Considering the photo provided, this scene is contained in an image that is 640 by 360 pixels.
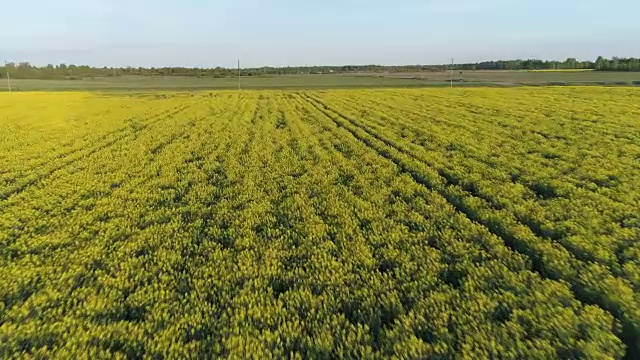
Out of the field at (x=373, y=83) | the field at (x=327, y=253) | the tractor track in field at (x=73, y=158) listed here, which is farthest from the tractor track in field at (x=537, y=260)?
the field at (x=373, y=83)

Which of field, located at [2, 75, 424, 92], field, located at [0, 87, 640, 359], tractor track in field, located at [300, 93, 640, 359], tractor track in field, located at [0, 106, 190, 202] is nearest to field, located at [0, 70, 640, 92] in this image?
field, located at [2, 75, 424, 92]

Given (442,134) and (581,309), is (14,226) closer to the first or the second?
(581,309)

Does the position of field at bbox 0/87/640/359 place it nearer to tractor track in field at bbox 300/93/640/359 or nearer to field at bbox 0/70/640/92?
tractor track in field at bbox 300/93/640/359

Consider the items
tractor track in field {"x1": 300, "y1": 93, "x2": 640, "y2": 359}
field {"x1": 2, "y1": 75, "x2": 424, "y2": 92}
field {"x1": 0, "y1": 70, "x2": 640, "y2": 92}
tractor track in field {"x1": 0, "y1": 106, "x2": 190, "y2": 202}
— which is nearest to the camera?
tractor track in field {"x1": 300, "y1": 93, "x2": 640, "y2": 359}

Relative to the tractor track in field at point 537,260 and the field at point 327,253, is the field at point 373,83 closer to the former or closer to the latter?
the field at point 327,253

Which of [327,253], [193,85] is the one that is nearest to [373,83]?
[193,85]

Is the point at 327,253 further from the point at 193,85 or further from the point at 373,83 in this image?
the point at 193,85

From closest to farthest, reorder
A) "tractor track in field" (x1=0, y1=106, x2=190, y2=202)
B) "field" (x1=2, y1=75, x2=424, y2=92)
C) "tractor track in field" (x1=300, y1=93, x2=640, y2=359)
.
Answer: "tractor track in field" (x1=300, y1=93, x2=640, y2=359) → "tractor track in field" (x1=0, y1=106, x2=190, y2=202) → "field" (x1=2, y1=75, x2=424, y2=92)

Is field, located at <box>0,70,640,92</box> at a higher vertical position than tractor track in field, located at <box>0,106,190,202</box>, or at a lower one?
higher
